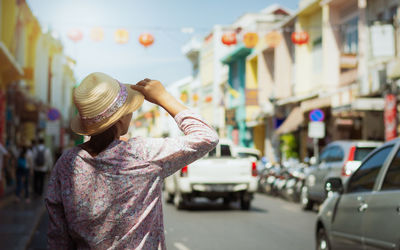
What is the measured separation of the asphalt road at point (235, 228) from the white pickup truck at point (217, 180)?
1.30 ft

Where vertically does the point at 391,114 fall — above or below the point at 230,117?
below

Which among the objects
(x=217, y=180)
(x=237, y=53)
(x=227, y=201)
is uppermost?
(x=237, y=53)

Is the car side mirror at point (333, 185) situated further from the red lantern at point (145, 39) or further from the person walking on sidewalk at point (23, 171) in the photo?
the red lantern at point (145, 39)

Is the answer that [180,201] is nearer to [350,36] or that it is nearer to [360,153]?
[360,153]

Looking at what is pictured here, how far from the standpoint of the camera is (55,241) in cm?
284

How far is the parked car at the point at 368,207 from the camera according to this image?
546 centimetres

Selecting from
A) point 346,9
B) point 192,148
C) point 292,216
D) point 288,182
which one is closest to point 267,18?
point 346,9

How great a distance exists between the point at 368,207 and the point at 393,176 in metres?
0.37

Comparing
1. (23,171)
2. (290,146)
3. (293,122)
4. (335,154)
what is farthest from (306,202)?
(290,146)

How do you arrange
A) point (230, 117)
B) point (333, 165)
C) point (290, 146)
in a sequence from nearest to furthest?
point (333, 165), point (290, 146), point (230, 117)

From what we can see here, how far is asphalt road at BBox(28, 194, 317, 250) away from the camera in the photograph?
420 inches

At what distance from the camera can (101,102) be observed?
9.18ft

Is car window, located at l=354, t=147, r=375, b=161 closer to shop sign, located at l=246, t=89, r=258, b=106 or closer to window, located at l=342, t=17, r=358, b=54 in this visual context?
window, located at l=342, t=17, r=358, b=54

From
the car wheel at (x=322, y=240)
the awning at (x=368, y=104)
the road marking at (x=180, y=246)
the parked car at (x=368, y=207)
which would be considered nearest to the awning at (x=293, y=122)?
the awning at (x=368, y=104)
